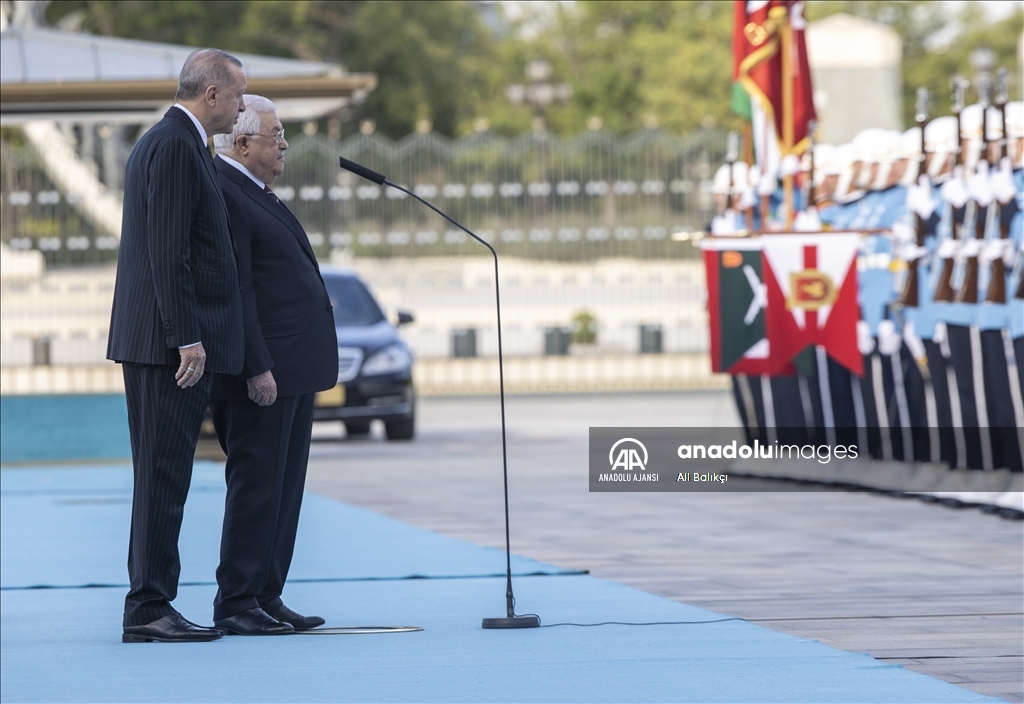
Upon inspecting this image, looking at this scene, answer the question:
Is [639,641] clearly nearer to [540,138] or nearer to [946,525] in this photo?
[946,525]

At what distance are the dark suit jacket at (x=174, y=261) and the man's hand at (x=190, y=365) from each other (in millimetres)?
26

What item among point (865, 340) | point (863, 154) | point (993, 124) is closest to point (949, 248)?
point (993, 124)

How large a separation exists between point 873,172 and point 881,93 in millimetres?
17148

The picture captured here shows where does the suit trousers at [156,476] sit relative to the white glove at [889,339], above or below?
below

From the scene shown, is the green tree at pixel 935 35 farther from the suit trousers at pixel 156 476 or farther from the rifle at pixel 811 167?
the suit trousers at pixel 156 476

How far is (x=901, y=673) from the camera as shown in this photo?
17.2 ft

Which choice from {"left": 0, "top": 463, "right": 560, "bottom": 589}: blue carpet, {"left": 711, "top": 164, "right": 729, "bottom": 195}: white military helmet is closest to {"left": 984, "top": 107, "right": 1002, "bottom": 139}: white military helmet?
{"left": 711, "top": 164, "right": 729, "bottom": 195}: white military helmet

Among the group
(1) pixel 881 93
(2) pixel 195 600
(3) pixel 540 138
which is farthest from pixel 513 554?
(1) pixel 881 93

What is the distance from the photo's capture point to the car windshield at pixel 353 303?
16234mm

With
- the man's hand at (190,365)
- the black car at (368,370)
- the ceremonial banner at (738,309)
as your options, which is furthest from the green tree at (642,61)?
the man's hand at (190,365)

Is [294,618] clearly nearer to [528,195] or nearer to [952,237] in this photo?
[952,237]

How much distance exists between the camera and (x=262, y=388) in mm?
5902

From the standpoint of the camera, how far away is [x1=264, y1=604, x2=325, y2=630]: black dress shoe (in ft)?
20.0

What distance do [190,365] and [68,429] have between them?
9.25 meters
